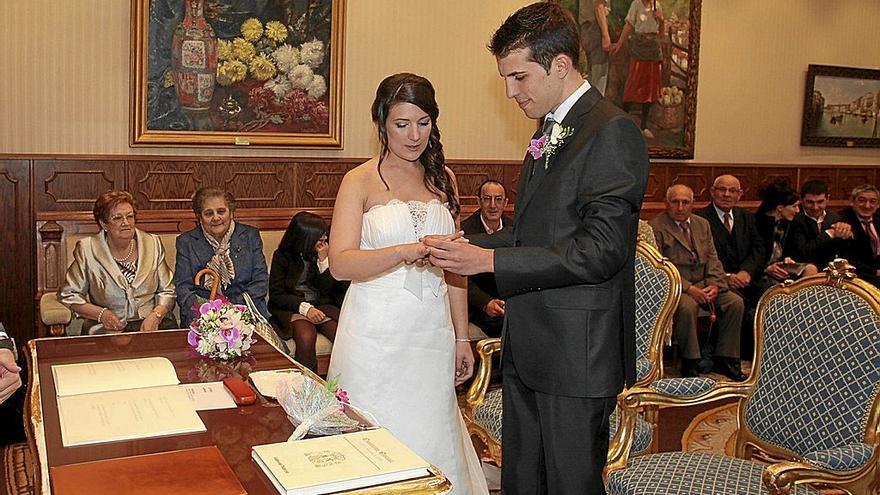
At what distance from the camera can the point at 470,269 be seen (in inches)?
115

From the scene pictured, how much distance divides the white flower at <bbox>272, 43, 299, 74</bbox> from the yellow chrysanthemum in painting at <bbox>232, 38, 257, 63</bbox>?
0.18 metres

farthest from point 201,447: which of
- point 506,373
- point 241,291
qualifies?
point 241,291

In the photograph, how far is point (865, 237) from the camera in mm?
7977

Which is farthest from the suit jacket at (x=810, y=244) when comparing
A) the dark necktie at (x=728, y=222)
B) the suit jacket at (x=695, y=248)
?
the suit jacket at (x=695, y=248)

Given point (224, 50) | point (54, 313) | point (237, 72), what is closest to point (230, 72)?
point (237, 72)

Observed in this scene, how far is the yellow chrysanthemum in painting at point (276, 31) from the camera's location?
7059 mm

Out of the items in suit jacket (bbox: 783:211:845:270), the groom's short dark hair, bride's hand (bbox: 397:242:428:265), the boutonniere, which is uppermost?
the groom's short dark hair

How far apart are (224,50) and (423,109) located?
397cm

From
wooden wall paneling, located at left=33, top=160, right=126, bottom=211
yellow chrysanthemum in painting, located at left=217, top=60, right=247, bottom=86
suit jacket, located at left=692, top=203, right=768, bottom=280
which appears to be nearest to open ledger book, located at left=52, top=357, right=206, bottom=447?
wooden wall paneling, located at left=33, top=160, right=126, bottom=211

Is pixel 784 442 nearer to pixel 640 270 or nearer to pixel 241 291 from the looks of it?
pixel 640 270

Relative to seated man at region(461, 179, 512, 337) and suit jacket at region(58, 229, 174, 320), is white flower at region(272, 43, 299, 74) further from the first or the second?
suit jacket at region(58, 229, 174, 320)

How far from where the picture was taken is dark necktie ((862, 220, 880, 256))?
26.3 ft

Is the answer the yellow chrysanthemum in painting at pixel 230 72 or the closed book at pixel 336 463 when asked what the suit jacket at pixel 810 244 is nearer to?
the yellow chrysanthemum in painting at pixel 230 72

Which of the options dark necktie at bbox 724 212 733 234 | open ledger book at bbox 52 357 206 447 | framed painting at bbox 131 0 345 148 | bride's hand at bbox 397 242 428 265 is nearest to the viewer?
open ledger book at bbox 52 357 206 447
